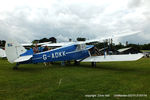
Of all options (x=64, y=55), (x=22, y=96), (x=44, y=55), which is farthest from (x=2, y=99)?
(x=64, y=55)

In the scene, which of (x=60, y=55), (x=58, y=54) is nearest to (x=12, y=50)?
(x=58, y=54)

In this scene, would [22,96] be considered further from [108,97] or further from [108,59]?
[108,59]

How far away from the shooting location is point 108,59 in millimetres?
10805

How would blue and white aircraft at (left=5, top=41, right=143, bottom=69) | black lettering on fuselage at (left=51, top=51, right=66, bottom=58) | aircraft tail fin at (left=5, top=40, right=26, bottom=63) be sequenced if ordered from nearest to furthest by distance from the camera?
aircraft tail fin at (left=5, top=40, right=26, bottom=63) < blue and white aircraft at (left=5, top=41, right=143, bottom=69) < black lettering on fuselage at (left=51, top=51, right=66, bottom=58)

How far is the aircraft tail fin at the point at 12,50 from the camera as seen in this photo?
9141 mm

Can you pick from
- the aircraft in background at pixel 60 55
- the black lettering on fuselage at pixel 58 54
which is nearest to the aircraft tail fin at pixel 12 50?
the aircraft in background at pixel 60 55

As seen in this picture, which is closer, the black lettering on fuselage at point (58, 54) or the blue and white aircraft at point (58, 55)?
the blue and white aircraft at point (58, 55)

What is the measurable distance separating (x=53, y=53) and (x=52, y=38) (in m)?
74.3

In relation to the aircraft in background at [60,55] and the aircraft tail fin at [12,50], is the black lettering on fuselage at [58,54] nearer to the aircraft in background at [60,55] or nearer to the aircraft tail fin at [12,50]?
the aircraft in background at [60,55]

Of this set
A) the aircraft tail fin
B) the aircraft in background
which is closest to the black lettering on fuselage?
Answer: the aircraft in background

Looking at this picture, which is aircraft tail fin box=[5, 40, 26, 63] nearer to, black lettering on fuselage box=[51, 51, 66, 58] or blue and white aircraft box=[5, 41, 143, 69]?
blue and white aircraft box=[5, 41, 143, 69]

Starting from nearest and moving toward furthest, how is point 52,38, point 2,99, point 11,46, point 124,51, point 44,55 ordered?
1. point 2,99
2. point 11,46
3. point 44,55
4. point 124,51
5. point 52,38

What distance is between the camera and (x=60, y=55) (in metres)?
11.5

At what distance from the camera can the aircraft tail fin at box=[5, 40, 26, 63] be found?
9.14 m
